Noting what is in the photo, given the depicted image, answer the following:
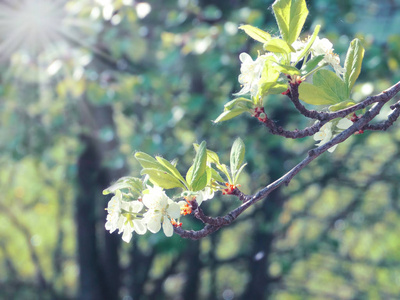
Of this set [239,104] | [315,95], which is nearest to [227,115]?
[239,104]

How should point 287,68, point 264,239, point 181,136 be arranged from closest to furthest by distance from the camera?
point 287,68
point 181,136
point 264,239

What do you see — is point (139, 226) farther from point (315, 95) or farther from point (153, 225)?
point (315, 95)

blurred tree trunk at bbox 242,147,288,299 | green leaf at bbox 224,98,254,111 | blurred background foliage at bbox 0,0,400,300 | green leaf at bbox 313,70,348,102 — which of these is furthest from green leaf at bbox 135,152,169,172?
blurred tree trunk at bbox 242,147,288,299

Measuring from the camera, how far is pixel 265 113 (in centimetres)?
53

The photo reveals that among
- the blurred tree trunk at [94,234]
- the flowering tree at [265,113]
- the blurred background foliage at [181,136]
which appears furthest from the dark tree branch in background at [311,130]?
the blurred tree trunk at [94,234]

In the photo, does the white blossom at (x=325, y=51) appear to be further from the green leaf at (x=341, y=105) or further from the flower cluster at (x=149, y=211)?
the flower cluster at (x=149, y=211)

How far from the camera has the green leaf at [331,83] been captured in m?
0.54

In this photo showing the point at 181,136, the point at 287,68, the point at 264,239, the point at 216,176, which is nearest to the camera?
the point at 287,68

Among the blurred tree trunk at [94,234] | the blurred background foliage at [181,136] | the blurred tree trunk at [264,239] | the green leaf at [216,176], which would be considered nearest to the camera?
the green leaf at [216,176]

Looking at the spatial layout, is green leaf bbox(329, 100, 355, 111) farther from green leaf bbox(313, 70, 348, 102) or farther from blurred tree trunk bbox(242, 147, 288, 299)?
A: blurred tree trunk bbox(242, 147, 288, 299)

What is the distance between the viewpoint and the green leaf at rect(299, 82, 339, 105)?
54 cm

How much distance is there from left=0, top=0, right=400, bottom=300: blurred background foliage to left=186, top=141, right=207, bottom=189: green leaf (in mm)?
564

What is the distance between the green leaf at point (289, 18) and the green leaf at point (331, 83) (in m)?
0.07

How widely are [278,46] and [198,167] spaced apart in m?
0.15
